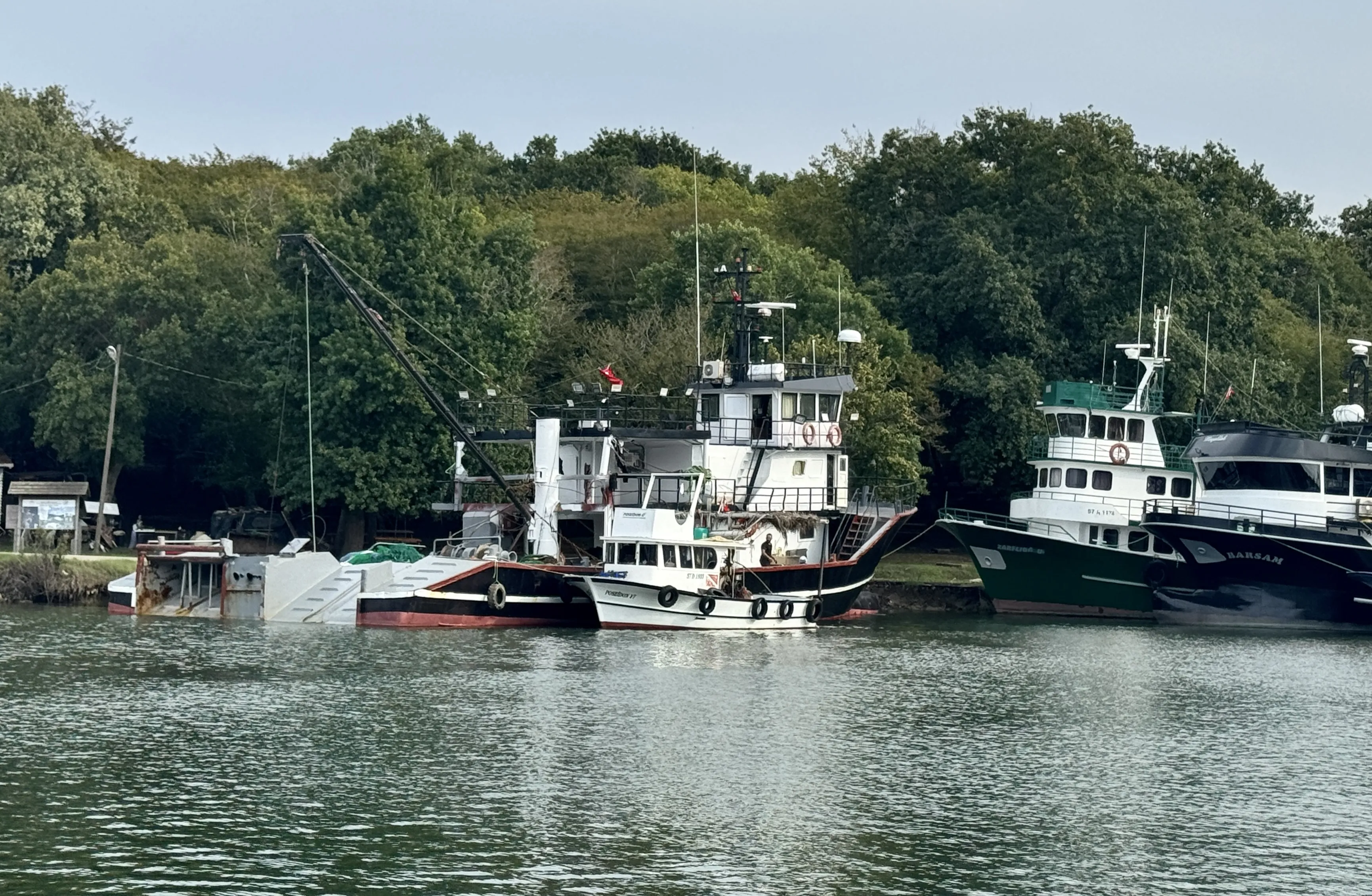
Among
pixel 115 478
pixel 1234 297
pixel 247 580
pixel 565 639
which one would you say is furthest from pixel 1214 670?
pixel 115 478

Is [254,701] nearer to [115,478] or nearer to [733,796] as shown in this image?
[733,796]

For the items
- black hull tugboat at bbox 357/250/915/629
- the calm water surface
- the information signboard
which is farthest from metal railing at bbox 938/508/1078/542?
the information signboard

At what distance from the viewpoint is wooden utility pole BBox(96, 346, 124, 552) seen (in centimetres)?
6444

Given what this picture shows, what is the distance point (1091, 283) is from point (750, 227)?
14.7 meters

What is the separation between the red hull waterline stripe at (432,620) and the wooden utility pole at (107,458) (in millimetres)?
17295

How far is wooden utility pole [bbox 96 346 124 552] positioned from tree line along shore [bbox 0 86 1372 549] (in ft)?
4.94

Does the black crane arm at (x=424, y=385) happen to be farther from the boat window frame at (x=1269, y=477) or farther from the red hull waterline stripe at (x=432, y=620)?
the boat window frame at (x=1269, y=477)

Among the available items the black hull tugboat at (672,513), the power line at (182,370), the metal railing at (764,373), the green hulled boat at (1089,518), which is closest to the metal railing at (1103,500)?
the green hulled boat at (1089,518)

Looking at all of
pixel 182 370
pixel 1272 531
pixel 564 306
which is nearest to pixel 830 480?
pixel 1272 531

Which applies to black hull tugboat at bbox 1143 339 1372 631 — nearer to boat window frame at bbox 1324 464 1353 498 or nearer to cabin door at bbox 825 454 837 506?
boat window frame at bbox 1324 464 1353 498

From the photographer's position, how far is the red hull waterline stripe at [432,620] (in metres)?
50.7

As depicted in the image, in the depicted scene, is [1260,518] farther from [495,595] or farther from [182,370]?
[182,370]

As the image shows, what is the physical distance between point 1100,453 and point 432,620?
956 inches

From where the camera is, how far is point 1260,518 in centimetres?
5862
